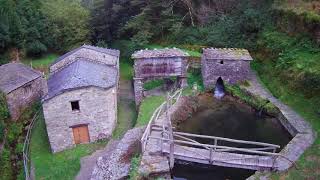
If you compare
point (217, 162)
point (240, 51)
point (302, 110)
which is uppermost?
point (240, 51)

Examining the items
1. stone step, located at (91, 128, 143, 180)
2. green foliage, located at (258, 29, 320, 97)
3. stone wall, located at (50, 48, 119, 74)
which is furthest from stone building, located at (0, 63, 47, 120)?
green foliage, located at (258, 29, 320, 97)

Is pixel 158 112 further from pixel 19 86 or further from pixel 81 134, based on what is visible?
pixel 19 86

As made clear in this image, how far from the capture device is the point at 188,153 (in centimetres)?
2125

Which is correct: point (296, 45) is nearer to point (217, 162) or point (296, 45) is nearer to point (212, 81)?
point (212, 81)

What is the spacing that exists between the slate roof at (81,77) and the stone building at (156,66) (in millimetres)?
2101

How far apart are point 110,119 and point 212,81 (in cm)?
981

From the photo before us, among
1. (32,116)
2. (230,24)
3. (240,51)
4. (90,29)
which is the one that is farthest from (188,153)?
(90,29)

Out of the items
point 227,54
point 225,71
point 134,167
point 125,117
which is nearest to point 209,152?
point 134,167

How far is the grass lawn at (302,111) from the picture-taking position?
62.5ft

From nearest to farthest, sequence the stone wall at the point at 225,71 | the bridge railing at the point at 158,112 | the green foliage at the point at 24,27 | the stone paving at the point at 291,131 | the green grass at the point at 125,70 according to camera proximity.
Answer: the stone paving at the point at 291,131 → the bridge railing at the point at 158,112 → the stone wall at the point at 225,71 → the green grass at the point at 125,70 → the green foliage at the point at 24,27

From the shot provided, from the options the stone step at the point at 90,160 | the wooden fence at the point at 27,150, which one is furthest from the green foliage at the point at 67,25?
the stone step at the point at 90,160

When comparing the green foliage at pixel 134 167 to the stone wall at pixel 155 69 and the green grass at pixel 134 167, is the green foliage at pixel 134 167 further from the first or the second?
the stone wall at pixel 155 69

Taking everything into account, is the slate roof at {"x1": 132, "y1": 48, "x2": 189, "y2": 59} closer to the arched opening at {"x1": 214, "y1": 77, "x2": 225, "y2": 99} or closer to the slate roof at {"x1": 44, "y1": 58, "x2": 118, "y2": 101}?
the slate roof at {"x1": 44, "y1": 58, "x2": 118, "y2": 101}

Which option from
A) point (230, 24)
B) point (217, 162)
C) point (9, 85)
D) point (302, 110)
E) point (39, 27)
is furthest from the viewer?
point (39, 27)
